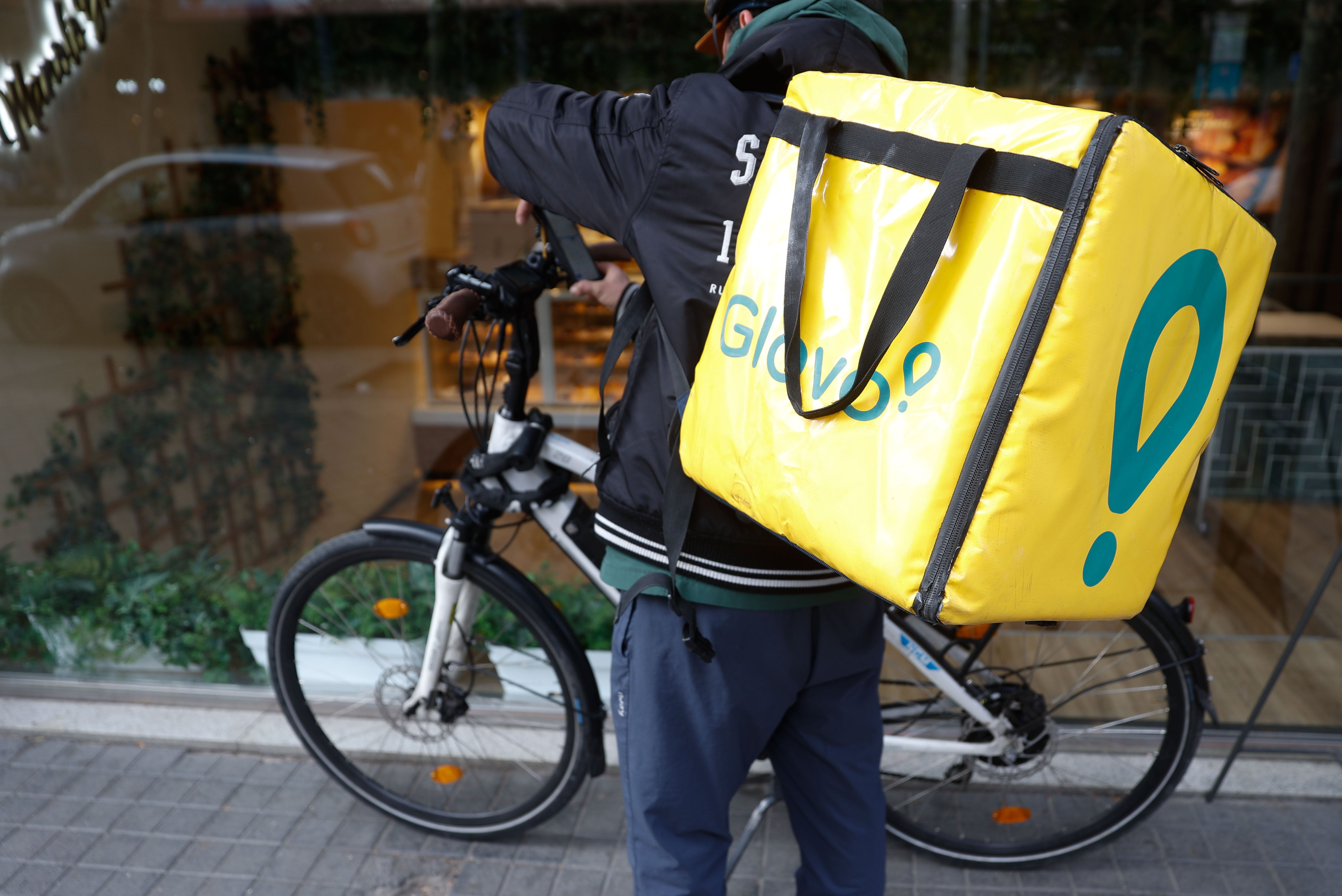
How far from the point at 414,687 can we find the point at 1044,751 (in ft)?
5.57

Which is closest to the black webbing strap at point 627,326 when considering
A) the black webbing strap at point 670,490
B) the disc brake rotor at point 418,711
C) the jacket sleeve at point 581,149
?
the black webbing strap at point 670,490

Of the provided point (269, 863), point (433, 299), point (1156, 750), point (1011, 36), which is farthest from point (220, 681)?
point (1011, 36)

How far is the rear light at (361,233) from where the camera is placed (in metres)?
5.24

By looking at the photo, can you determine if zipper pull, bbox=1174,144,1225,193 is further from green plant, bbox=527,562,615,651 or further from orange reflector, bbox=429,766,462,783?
orange reflector, bbox=429,766,462,783

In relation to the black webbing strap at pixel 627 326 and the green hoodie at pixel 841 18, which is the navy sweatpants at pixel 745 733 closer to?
the black webbing strap at pixel 627 326

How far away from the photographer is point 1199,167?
1.22 m

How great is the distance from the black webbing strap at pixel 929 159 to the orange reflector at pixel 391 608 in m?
1.98

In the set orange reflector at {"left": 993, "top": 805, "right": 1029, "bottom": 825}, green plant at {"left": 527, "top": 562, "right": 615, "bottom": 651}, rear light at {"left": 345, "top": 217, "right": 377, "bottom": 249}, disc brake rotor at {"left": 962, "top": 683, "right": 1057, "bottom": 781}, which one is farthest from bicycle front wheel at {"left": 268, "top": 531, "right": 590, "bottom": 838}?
rear light at {"left": 345, "top": 217, "right": 377, "bottom": 249}

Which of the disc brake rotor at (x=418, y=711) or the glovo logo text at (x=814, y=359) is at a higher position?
the glovo logo text at (x=814, y=359)

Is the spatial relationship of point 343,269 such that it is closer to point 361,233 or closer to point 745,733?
point 361,233

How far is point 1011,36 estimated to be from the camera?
4.45m

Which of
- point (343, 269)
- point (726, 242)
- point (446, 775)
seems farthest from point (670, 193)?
point (343, 269)

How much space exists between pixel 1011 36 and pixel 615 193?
3.66m

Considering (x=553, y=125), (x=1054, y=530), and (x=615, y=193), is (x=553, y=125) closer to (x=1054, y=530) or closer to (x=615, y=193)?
(x=615, y=193)
